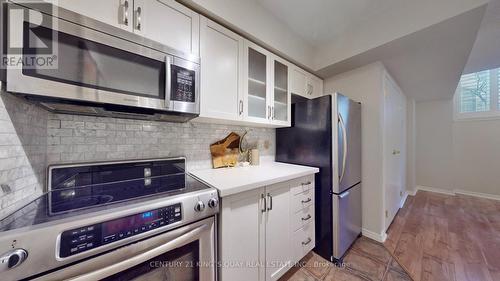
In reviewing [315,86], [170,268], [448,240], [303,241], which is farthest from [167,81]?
[448,240]

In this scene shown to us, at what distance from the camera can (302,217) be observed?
1.50 m

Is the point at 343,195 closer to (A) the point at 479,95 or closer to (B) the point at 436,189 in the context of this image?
(B) the point at 436,189

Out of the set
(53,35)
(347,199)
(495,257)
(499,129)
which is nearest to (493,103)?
(499,129)

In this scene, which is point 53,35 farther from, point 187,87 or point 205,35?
point 205,35

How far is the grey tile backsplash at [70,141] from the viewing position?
0.66 m

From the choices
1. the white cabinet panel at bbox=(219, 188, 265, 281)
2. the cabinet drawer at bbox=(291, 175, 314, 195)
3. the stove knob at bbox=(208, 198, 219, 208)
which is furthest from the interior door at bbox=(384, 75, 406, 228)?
the stove knob at bbox=(208, 198, 219, 208)

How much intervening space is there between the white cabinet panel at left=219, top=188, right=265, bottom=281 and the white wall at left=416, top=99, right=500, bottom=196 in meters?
4.87

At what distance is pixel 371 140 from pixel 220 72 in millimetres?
1864

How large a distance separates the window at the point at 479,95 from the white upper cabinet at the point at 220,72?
17.2 ft

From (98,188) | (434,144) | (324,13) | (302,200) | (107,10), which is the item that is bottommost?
(302,200)

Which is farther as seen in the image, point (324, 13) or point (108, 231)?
point (324, 13)

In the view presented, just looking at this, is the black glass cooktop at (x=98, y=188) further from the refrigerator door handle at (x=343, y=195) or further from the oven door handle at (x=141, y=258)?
the refrigerator door handle at (x=343, y=195)

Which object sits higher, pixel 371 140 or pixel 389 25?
pixel 389 25

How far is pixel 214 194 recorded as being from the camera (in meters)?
0.90
